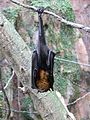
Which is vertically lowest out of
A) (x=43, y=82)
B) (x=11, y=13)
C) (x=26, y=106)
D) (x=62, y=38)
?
(x=26, y=106)

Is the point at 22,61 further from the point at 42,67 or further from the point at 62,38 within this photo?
the point at 62,38

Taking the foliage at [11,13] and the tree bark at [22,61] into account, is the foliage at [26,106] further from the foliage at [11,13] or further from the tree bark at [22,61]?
the tree bark at [22,61]

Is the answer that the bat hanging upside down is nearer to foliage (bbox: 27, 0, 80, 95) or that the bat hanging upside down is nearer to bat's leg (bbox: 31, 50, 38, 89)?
bat's leg (bbox: 31, 50, 38, 89)

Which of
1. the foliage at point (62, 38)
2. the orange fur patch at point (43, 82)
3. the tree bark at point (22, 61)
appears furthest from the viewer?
the foliage at point (62, 38)

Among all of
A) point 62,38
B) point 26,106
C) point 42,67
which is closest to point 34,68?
point 42,67

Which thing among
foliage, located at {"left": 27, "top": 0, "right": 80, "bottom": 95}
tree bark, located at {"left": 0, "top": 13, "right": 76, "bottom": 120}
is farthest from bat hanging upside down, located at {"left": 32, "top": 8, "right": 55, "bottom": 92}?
foliage, located at {"left": 27, "top": 0, "right": 80, "bottom": 95}

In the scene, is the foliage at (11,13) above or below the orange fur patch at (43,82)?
above

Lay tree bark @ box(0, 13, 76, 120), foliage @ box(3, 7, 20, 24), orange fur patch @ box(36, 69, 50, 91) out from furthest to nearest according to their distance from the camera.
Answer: foliage @ box(3, 7, 20, 24)
tree bark @ box(0, 13, 76, 120)
orange fur patch @ box(36, 69, 50, 91)

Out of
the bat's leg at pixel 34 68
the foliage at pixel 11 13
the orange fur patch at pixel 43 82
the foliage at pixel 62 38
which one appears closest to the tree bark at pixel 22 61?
the bat's leg at pixel 34 68

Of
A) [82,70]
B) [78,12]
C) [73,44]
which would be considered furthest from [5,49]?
[78,12]

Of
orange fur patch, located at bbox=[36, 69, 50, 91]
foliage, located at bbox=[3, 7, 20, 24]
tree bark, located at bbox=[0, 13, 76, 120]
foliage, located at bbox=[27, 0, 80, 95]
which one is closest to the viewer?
orange fur patch, located at bbox=[36, 69, 50, 91]

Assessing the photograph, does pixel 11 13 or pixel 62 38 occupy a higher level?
pixel 11 13

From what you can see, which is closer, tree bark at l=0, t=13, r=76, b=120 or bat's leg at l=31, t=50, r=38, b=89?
bat's leg at l=31, t=50, r=38, b=89

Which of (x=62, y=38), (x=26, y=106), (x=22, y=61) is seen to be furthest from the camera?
(x=62, y=38)
